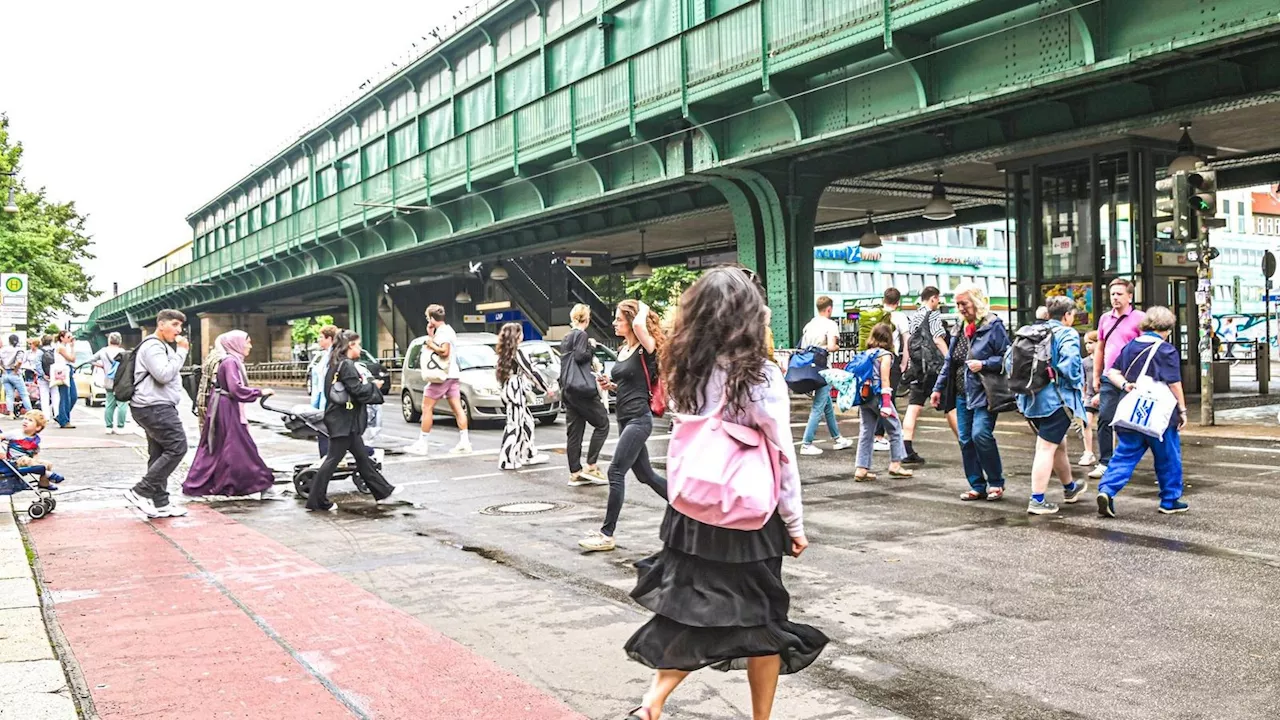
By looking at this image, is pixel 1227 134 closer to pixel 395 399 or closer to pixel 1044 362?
pixel 1044 362

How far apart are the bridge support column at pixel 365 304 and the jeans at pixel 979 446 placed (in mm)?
37572

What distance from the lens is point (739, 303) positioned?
142 inches

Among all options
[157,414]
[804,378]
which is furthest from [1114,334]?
[157,414]

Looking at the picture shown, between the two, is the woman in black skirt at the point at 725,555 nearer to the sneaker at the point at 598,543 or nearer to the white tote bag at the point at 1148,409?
the sneaker at the point at 598,543

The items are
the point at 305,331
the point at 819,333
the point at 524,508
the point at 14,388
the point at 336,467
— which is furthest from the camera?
the point at 305,331

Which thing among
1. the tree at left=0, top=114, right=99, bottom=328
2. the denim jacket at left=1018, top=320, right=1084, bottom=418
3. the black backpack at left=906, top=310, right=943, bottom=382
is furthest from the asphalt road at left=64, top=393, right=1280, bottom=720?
the tree at left=0, top=114, right=99, bottom=328

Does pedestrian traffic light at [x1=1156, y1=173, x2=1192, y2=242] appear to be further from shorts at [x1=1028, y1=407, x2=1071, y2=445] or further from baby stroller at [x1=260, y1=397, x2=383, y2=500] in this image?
baby stroller at [x1=260, y1=397, x2=383, y2=500]

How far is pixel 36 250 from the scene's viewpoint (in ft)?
119

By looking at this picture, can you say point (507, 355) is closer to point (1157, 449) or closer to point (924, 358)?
point (924, 358)

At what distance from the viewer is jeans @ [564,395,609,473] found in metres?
10.6

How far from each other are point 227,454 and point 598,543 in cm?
464

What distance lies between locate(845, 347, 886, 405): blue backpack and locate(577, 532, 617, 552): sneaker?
4.16 metres

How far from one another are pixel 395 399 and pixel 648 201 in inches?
377

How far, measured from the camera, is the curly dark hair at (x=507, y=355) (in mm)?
12625
